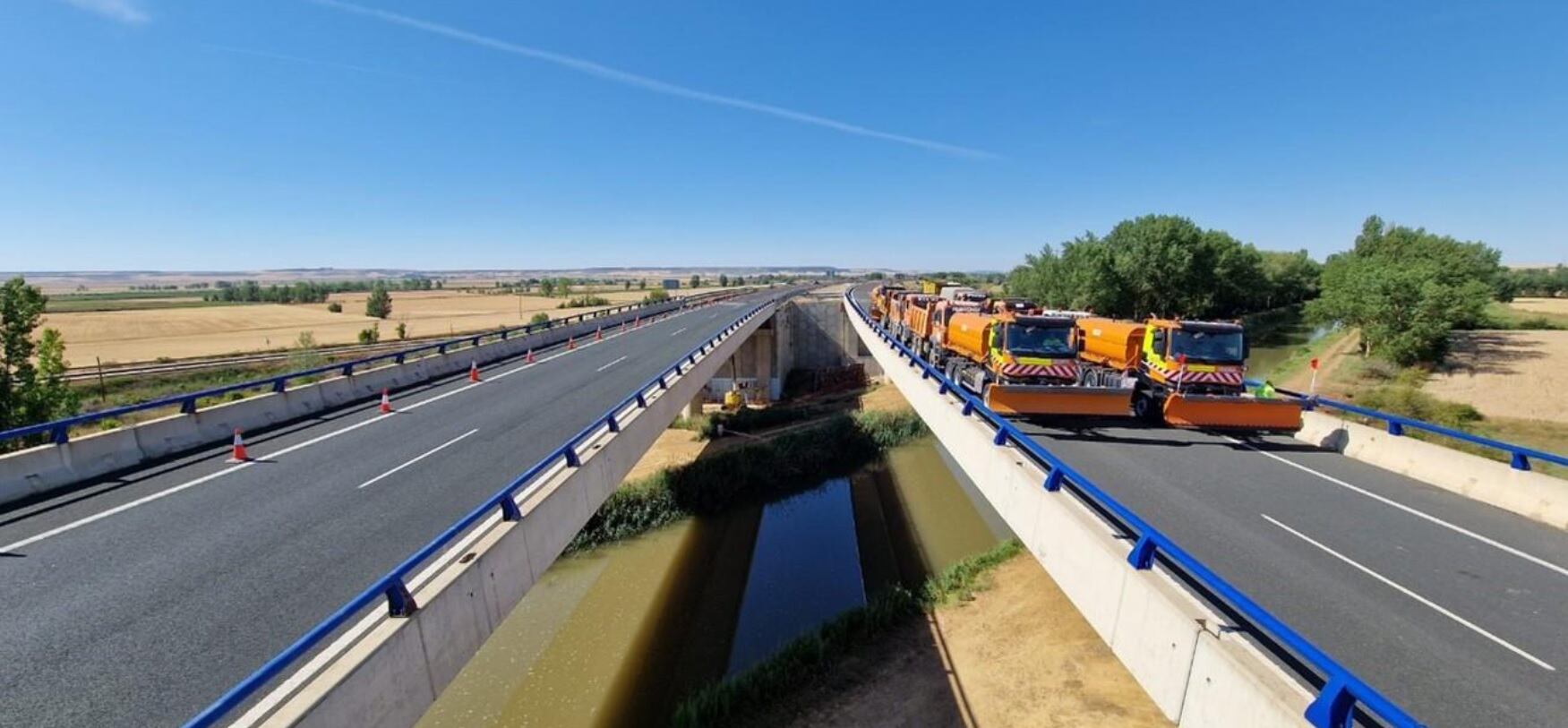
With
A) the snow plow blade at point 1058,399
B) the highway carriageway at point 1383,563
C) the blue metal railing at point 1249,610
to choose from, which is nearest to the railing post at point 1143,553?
the blue metal railing at point 1249,610

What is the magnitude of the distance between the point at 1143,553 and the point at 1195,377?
10085mm

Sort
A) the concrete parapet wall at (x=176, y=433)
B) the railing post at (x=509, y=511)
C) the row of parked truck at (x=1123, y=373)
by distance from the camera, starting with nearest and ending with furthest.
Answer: the railing post at (x=509, y=511), the concrete parapet wall at (x=176, y=433), the row of parked truck at (x=1123, y=373)

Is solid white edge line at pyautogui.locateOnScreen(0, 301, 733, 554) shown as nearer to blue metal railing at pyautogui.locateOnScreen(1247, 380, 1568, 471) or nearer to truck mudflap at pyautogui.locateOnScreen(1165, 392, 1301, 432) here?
truck mudflap at pyautogui.locateOnScreen(1165, 392, 1301, 432)

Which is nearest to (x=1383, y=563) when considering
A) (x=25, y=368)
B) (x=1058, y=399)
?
(x=1058, y=399)

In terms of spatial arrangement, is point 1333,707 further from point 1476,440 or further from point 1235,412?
point 1235,412

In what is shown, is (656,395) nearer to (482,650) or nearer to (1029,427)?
(482,650)

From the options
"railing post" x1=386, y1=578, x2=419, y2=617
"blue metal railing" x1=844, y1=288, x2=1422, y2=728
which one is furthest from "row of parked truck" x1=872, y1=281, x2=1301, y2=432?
"railing post" x1=386, y1=578, x2=419, y2=617

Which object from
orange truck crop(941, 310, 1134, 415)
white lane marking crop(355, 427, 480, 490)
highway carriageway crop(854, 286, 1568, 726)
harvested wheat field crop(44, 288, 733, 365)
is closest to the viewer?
highway carriageway crop(854, 286, 1568, 726)

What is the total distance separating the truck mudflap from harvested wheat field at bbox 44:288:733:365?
71188mm

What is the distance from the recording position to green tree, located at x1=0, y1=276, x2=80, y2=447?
20.4 meters

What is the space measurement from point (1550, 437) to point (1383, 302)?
1549cm

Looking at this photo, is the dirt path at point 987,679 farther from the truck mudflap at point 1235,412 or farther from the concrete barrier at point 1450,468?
the concrete barrier at point 1450,468

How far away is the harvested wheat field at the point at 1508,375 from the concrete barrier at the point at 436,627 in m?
43.3

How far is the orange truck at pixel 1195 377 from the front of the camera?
13.4 meters
